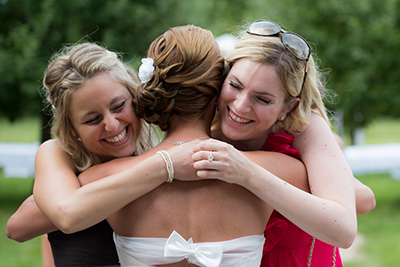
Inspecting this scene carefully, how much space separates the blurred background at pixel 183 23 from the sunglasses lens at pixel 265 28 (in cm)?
502

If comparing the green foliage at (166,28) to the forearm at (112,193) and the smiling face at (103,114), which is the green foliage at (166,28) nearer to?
the smiling face at (103,114)

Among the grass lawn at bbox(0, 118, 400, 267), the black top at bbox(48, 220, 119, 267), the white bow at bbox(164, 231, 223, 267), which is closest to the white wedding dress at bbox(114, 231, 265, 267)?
the white bow at bbox(164, 231, 223, 267)

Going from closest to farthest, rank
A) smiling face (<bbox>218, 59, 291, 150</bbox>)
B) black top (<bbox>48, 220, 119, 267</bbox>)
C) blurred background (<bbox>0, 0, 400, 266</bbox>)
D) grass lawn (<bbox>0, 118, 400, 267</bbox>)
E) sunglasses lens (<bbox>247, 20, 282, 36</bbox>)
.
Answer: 1. smiling face (<bbox>218, 59, 291, 150</bbox>)
2. sunglasses lens (<bbox>247, 20, 282, 36</bbox>)
3. black top (<bbox>48, 220, 119, 267</bbox>)
4. grass lawn (<bbox>0, 118, 400, 267</bbox>)
5. blurred background (<bbox>0, 0, 400, 266</bbox>)

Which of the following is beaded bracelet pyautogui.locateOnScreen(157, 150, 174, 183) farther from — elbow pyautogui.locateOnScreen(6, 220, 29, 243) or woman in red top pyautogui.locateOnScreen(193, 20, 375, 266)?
elbow pyautogui.locateOnScreen(6, 220, 29, 243)

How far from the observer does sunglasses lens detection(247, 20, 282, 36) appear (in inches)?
103

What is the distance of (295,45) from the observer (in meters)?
2.57

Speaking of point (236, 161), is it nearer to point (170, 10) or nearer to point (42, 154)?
point (42, 154)

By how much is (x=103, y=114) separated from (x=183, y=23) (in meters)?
8.08

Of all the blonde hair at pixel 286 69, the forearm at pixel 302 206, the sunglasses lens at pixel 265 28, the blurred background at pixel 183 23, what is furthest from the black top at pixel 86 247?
the blurred background at pixel 183 23

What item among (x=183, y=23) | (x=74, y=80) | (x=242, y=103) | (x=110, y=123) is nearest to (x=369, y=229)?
(x=183, y=23)

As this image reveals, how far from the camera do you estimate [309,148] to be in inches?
101

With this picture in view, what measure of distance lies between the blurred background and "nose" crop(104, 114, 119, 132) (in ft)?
17.7

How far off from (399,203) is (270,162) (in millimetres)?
10724

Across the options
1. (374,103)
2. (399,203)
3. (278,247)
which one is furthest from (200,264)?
(399,203)
